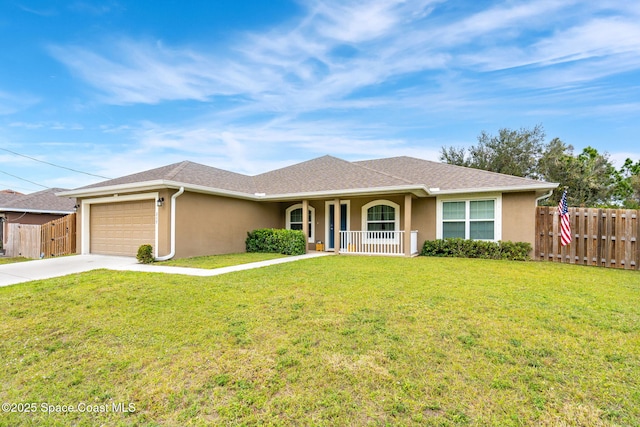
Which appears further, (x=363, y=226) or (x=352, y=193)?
(x=363, y=226)

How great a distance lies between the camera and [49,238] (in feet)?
44.1

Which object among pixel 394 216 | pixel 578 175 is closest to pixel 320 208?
pixel 394 216

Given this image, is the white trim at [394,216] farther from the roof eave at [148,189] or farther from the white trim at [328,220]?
the roof eave at [148,189]

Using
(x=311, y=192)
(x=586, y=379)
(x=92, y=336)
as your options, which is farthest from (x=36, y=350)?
(x=311, y=192)

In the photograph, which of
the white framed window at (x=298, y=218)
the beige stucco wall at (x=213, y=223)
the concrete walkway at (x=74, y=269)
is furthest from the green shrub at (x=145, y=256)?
the white framed window at (x=298, y=218)

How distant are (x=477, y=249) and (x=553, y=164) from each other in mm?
17573

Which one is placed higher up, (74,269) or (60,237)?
(60,237)

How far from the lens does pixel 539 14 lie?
9125 millimetres

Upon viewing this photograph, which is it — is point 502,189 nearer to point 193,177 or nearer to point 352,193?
point 352,193

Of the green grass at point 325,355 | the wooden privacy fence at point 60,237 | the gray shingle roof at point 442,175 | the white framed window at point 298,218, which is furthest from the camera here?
the white framed window at point 298,218

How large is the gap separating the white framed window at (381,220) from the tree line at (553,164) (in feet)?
49.6

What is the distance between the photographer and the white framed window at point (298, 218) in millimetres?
14719

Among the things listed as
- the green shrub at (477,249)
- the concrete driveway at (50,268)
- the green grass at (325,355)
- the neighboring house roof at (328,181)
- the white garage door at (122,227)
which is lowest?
the concrete driveway at (50,268)

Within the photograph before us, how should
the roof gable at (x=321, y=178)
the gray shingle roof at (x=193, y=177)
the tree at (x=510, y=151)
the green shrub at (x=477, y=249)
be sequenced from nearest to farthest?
1. the green shrub at (x=477, y=249)
2. the gray shingle roof at (x=193, y=177)
3. the roof gable at (x=321, y=178)
4. the tree at (x=510, y=151)
